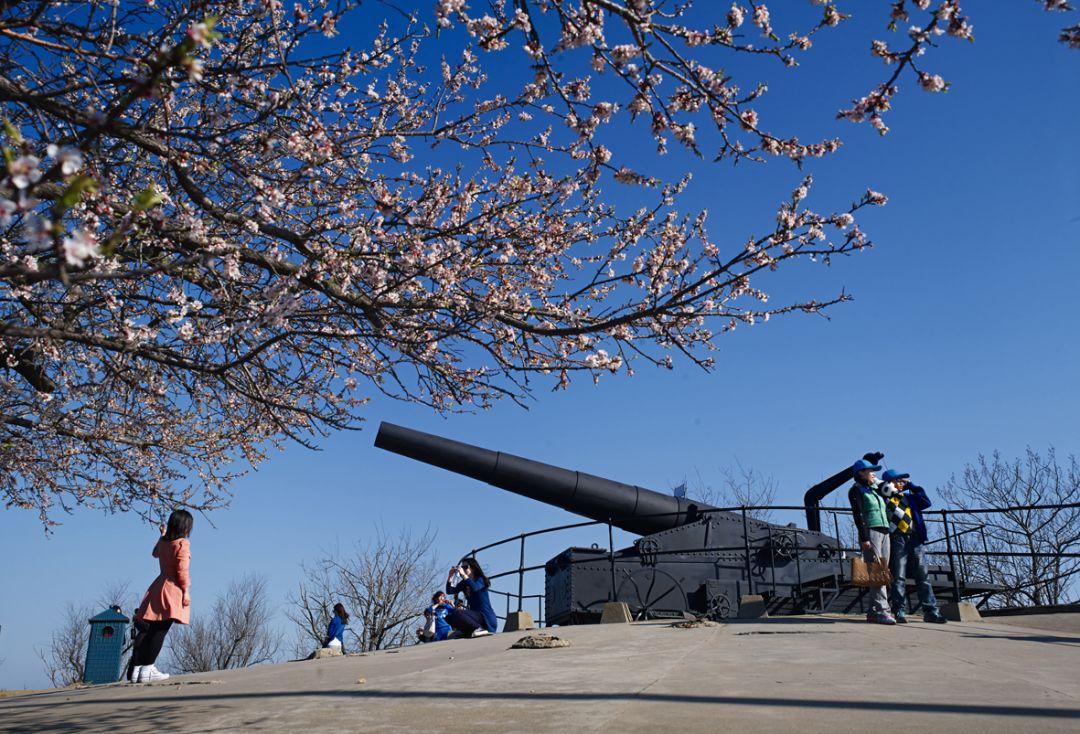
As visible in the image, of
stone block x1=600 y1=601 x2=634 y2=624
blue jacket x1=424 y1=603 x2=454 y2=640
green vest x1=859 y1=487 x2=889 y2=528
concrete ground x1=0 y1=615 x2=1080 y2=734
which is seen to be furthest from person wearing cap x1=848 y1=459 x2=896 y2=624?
blue jacket x1=424 y1=603 x2=454 y2=640

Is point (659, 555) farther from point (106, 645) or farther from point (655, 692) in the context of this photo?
point (106, 645)

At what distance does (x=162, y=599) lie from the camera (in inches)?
285

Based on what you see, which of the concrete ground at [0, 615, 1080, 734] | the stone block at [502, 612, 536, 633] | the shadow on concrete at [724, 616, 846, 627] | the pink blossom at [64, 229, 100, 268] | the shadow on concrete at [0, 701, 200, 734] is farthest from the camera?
the stone block at [502, 612, 536, 633]

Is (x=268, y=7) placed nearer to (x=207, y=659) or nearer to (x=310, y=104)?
(x=310, y=104)

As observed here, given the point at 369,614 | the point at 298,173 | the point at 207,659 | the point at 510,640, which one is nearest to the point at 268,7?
the point at 298,173

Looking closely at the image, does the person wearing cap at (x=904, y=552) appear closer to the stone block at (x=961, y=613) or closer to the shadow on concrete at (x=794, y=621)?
the shadow on concrete at (x=794, y=621)

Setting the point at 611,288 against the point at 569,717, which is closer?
the point at 569,717

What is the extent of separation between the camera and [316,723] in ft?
13.5

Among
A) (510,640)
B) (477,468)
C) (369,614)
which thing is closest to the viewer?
(510,640)

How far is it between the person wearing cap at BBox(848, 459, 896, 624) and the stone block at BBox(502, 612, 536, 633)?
13.7ft

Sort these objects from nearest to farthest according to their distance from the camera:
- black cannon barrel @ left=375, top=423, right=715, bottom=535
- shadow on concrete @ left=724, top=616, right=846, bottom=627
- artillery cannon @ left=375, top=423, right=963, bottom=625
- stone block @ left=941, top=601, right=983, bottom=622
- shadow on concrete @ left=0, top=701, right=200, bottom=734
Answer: shadow on concrete @ left=0, top=701, right=200, bottom=734 → shadow on concrete @ left=724, top=616, right=846, bottom=627 → stone block @ left=941, top=601, right=983, bottom=622 → artillery cannon @ left=375, top=423, right=963, bottom=625 → black cannon barrel @ left=375, top=423, right=715, bottom=535

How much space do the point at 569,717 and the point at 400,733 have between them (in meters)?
0.80

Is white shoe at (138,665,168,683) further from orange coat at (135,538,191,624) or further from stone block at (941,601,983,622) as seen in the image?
stone block at (941,601,983,622)

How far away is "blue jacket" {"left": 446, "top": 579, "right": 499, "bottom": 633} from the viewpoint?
10609 millimetres
